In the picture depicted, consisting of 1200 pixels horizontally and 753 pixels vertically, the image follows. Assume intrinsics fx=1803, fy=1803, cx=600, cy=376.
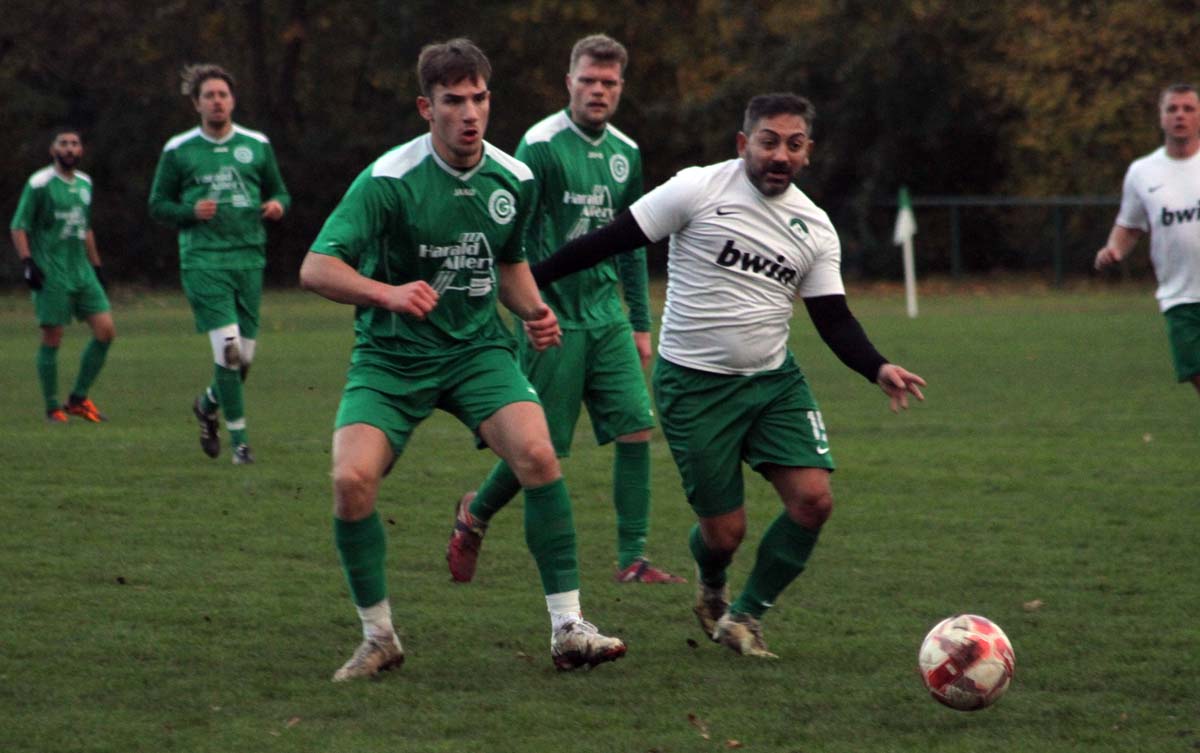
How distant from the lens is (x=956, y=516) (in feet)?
29.4

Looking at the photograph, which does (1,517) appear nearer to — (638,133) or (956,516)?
(956,516)

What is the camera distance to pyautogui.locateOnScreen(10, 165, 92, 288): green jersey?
14.4 m

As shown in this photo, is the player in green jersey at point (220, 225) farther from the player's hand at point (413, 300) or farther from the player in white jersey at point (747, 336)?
the player's hand at point (413, 300)

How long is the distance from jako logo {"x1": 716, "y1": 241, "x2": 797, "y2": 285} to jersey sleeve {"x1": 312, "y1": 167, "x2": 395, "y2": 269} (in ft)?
3.78

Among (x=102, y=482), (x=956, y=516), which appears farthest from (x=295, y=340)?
(x=956, y=516)

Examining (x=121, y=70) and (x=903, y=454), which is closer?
(x=903, y=454)

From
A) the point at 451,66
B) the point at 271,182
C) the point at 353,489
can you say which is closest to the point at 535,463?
the point at 353,489

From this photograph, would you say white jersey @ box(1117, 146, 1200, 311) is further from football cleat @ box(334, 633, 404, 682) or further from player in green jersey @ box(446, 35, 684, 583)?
football cleat @ box(334, 633, 404, 682)

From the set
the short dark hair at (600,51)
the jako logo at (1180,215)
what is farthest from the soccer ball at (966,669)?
the jako logo at (1180,215)

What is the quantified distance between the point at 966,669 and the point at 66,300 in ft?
35.6

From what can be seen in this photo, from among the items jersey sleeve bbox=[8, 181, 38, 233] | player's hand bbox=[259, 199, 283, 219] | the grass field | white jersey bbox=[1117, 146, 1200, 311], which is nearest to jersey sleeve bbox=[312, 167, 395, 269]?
the grass field

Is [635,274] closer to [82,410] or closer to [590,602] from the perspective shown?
[590,602]

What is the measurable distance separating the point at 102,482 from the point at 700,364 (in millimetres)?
5017

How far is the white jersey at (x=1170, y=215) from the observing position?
31.2 ft
